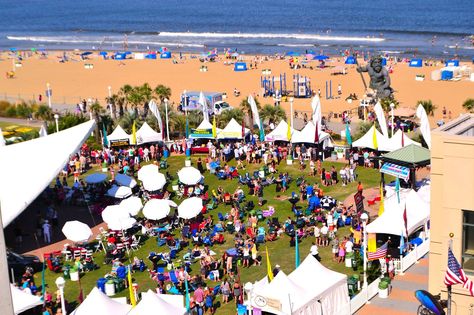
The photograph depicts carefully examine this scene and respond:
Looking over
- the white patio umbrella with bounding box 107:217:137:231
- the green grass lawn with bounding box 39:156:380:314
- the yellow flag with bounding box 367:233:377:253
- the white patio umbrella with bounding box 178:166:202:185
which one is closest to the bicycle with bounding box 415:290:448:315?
the green grass lawn with bounding box 39:156:380:314

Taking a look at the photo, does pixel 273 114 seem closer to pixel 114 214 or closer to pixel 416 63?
pixel 114 214

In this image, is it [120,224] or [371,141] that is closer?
[120,224]

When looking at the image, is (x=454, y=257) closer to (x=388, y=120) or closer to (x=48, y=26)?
(x=388, y=120)

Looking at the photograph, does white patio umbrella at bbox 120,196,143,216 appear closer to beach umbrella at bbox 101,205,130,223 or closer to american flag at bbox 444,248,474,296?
beach umbrella at bbox 101,205,130,223

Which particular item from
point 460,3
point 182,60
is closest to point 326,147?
point 182,60

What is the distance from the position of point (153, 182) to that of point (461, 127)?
59.5 feet

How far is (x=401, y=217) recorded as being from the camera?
992 inches

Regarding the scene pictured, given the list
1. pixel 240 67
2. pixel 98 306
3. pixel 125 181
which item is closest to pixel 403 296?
pixel 98 306

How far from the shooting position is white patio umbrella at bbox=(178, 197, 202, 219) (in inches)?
1150

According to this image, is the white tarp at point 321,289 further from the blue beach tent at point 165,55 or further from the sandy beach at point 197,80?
the blue beach tent at point 165,55

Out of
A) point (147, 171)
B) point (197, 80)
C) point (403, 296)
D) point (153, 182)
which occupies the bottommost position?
point (403, 296)

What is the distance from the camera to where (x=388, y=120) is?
44.4 metres

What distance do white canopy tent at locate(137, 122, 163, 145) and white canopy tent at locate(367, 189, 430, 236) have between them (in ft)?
56.9

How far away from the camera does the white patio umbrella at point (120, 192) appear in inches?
1267
